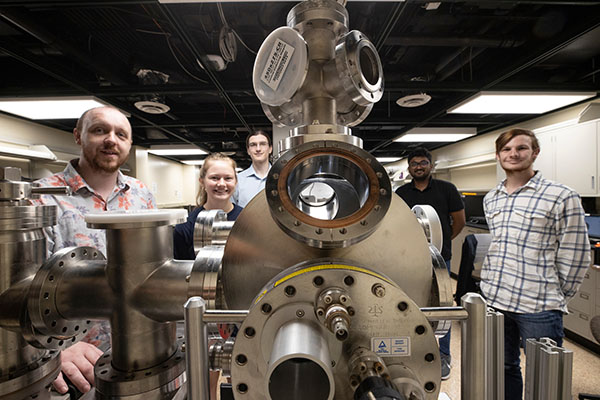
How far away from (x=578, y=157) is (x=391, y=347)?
4352mm

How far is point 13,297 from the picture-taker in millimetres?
559

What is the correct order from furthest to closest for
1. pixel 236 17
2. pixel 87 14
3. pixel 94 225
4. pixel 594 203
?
pixel 594 203 < pixel 236 17 < pixel 87 14 < pixel 94 225

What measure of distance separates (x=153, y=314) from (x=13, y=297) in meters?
0.25

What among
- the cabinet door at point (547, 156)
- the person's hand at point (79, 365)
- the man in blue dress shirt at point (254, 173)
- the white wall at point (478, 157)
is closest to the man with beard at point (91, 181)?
the person's hand at point (79, 365)

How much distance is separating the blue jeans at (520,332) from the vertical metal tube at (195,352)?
1920mm

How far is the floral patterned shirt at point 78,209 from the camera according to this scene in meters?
1.16

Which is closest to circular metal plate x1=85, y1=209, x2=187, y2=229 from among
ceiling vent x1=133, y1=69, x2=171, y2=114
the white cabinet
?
ceiling vent x1=133, y1=69, x2=171, y2=114

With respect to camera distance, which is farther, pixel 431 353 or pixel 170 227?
pixel 170 227

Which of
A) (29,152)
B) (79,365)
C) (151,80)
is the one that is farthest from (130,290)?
(29,152)

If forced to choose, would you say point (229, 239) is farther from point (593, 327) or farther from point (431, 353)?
point (593, 327)

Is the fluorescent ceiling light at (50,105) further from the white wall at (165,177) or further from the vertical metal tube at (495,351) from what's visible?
the vertical metal tube at (495,351)

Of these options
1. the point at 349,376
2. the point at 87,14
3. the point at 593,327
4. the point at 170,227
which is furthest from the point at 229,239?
the point at 87,14

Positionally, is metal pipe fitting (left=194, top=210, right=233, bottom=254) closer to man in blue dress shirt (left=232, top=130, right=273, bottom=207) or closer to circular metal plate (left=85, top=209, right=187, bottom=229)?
circular metal plate (left=85, top=209, right=187, bottom=229)

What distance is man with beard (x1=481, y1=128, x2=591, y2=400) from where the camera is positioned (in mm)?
1698
